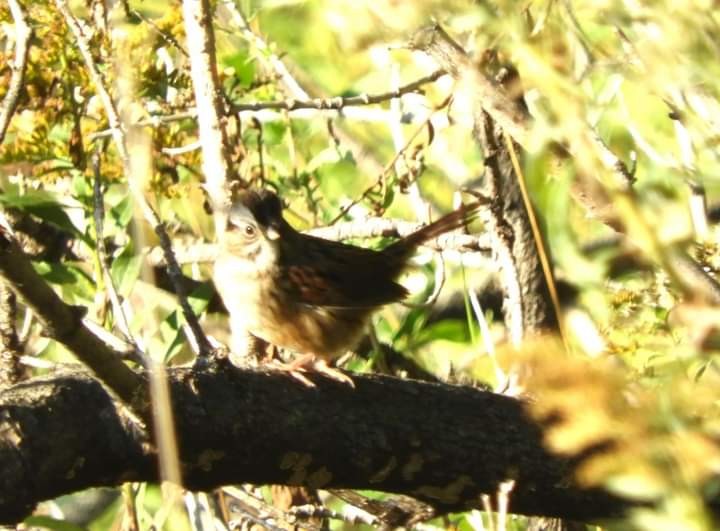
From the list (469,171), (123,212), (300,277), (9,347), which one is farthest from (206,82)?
(469,171)

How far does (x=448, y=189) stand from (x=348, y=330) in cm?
149

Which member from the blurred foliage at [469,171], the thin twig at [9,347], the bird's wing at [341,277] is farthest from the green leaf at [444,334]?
the thin twig at [9,347]

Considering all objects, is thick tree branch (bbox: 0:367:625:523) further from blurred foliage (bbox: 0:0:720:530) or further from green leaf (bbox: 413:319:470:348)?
green leaf (bbox: 413:319:470:348)

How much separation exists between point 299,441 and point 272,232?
145cm

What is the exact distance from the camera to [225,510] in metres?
3.79

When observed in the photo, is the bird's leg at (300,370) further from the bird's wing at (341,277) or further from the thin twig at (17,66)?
the thin twig at (17,66)

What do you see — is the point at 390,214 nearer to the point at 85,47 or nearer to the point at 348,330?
the point at 348,330

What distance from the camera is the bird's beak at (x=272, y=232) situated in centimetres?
418

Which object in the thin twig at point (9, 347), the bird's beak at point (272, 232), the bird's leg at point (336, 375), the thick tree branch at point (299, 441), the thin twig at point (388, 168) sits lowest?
the thick tree branch at point (299, 441)

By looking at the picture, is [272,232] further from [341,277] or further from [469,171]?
[469,171]

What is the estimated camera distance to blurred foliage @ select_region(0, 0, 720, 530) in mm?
1412

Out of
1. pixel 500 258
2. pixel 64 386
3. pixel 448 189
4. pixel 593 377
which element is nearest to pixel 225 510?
pixel 500 258

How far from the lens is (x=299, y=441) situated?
2826 mm

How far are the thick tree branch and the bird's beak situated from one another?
45.7 inches
